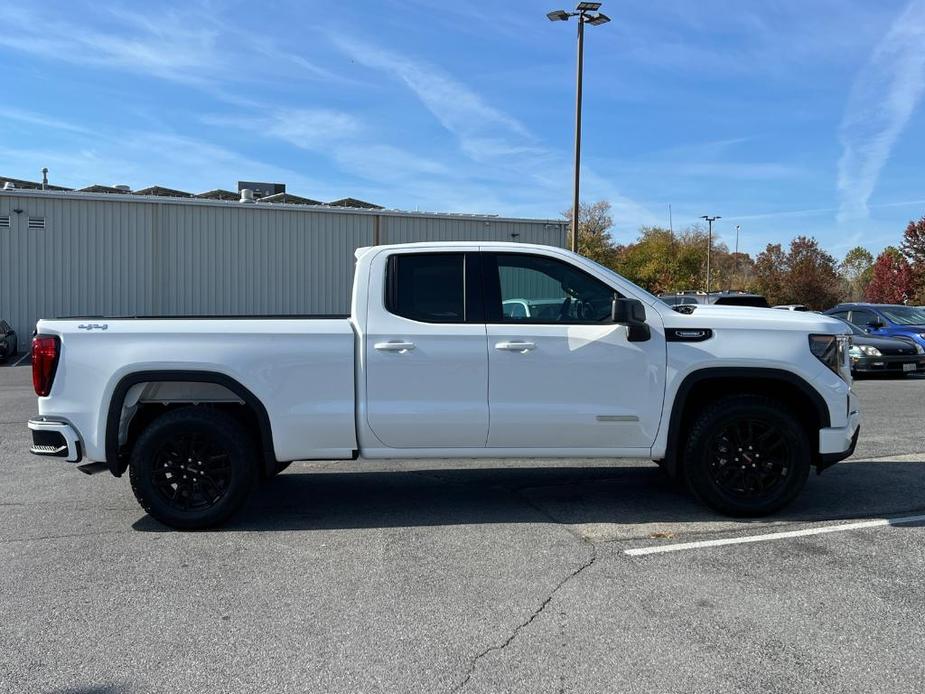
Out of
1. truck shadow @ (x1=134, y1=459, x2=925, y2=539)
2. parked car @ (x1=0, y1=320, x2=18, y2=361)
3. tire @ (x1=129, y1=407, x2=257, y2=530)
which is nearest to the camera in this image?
tire @ (x1=129, y1=407, x2=257, y2=530)

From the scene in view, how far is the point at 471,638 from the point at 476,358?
2.08 meters

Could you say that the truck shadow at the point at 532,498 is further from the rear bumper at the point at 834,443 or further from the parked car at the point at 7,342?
the parked car at the point at 7,342

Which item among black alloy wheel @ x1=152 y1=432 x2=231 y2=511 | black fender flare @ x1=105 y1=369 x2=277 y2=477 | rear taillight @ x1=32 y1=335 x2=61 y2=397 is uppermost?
rear taillight @ x1=32 y1=335 x2=61 y2=397

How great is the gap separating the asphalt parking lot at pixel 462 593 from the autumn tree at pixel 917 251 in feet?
161

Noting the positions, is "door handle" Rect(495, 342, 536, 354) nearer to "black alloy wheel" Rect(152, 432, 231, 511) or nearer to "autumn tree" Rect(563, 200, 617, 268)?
"black alloy wheel" Rect(152, 432, 231, 511)

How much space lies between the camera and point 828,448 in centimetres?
536

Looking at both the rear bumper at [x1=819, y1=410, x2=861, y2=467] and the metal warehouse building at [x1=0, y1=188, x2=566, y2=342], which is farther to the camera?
the metal warehouse building at [x1=0, y1=188, x2=566, y2=342]

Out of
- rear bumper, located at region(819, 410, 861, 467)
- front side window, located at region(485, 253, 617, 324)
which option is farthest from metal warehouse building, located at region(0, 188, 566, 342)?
rear bumper, located at region(819, 410, 861, 467)

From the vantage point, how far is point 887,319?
18.1 metres

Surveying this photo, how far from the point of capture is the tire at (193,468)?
523cm

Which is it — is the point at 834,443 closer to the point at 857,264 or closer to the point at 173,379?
the point at 173,379

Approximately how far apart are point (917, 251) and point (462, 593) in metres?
54.6

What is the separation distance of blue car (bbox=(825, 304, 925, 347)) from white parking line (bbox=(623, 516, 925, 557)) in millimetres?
13201

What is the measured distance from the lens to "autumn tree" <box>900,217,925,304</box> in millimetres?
48594
